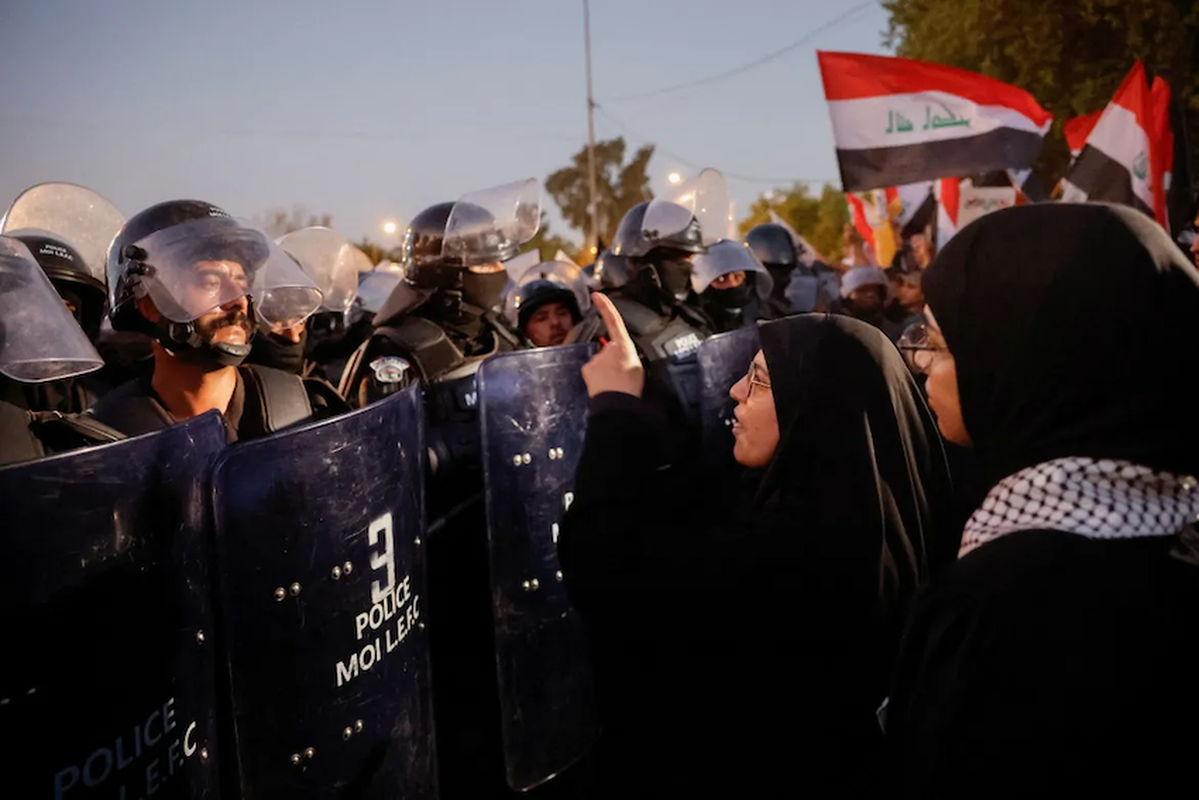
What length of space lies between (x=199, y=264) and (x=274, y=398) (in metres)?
0.56

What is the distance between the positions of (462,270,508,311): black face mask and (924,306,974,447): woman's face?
10.7 ft

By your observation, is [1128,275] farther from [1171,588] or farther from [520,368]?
[520,368]

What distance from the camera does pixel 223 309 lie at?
9.28 feet

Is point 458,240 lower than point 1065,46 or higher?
lower

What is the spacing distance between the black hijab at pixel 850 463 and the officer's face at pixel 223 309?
5.76ft

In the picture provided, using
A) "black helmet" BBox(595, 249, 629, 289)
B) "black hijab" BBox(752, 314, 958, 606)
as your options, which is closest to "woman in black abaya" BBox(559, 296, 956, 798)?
"black hijab" BBox(752, 314, 958, 606)

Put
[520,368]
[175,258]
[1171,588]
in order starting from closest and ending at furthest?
[1171,588] → [175,258] → [520,368]

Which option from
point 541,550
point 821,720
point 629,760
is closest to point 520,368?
point 541,550

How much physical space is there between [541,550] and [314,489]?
1231 mm

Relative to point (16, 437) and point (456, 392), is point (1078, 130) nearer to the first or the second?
point (456, 392)

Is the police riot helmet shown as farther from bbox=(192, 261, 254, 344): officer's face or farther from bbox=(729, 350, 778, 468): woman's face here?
bbox=(729, 350, 778, 468): woman's face

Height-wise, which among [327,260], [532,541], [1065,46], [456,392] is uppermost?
[1065,46]

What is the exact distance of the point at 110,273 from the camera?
9.51 feet

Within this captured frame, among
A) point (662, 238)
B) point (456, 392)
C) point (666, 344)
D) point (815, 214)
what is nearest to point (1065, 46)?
point (662, 238)
